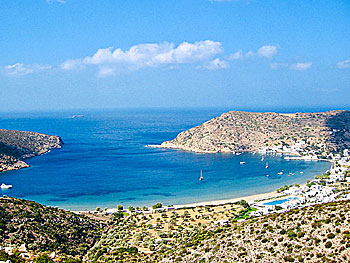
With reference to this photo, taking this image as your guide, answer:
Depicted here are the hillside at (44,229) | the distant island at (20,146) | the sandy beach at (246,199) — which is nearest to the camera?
the hillside at (44,229)

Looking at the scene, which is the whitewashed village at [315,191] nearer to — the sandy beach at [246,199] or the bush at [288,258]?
the sandy beach at [246,199]

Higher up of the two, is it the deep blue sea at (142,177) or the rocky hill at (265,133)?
the rocky hill at (265,133)

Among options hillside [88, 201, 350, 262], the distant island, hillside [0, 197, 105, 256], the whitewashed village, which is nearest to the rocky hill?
the whitewashed village

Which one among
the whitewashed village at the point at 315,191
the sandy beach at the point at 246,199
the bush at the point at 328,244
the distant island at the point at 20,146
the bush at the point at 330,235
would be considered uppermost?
the bush at the point at 330,235

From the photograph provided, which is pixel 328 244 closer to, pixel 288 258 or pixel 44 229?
pixel 288 258

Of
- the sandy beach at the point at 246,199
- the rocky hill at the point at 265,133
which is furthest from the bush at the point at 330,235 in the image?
the rocky hill at the point at 265,133

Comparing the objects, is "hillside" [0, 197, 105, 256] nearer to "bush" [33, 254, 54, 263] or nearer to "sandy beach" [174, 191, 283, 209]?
"bush" [33, 254, 54, 263]

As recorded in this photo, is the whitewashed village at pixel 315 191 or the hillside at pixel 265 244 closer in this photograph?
the hillside at pixel 265 244

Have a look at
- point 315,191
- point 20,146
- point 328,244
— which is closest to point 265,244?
point 328,244
